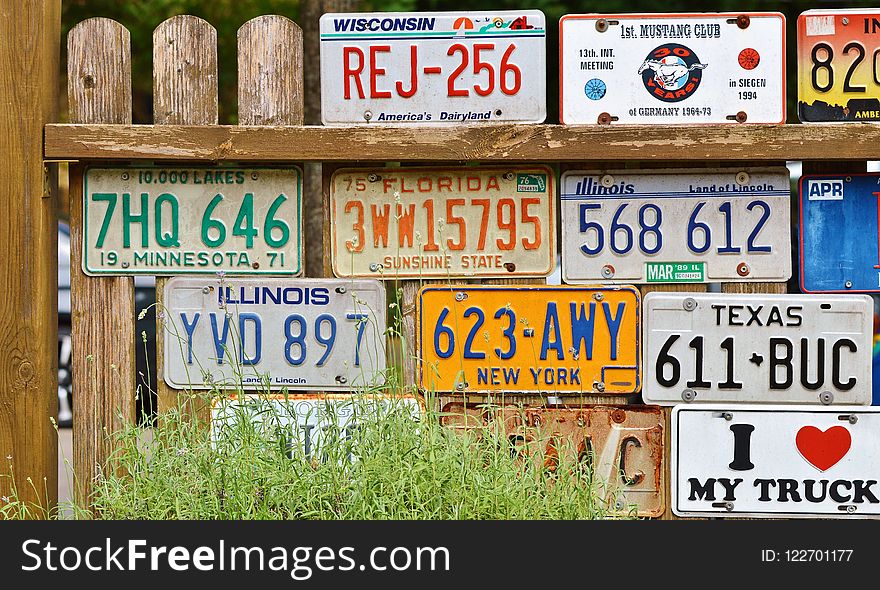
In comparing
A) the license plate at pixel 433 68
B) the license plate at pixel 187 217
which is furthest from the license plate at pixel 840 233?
the license plate at pixel 187 217

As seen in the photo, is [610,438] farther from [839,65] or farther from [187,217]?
[187,217]

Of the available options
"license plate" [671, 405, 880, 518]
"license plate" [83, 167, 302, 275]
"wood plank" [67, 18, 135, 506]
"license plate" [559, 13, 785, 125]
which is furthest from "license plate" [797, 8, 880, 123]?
"wood plank" [67, 18, 135, 506]

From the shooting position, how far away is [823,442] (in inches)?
124

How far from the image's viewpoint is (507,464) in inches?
112

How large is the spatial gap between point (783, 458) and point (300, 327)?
1.56 meters

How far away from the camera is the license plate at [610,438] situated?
3.19 metres

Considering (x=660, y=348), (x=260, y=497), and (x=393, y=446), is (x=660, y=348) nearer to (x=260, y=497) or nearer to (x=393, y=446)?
(x=393, y=446)

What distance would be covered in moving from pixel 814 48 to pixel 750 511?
1446mm

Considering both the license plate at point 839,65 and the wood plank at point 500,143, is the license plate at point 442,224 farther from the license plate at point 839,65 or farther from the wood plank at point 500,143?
the license plate at point 839,65

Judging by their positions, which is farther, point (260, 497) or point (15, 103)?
point (15, 103)

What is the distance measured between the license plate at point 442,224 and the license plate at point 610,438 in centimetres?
45

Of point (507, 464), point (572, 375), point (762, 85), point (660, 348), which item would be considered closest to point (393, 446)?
point (507, 464)

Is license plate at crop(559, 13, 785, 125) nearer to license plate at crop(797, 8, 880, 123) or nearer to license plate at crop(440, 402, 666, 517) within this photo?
license plate at crop(797, 8, 880, 123)

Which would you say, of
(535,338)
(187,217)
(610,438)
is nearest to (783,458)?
(610,438)
